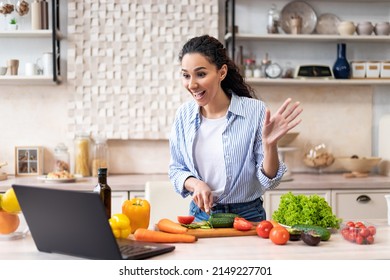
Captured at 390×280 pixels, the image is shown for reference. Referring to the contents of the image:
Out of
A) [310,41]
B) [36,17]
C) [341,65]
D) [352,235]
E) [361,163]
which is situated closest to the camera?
[352,235]

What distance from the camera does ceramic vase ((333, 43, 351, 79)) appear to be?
4.42 metres

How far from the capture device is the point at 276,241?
2055 mm

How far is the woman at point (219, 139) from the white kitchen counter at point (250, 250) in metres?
0.38

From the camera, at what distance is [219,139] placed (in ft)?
8.55

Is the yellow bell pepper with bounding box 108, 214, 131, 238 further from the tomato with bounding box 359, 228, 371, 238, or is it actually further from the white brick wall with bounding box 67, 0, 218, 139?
the white brick wall with bounding box 67, 0, 218, 139

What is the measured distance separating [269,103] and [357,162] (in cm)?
79

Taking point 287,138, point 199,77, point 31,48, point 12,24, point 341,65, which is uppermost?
point 12,24

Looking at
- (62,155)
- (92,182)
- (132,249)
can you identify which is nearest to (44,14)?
(62,155)

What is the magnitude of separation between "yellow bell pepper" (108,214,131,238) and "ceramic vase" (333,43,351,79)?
2.79 meters

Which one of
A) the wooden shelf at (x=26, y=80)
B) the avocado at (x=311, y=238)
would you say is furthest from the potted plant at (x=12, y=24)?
the avocado at (x=311, y=238)

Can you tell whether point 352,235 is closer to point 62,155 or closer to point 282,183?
point 282,183

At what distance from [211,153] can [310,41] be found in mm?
2230
